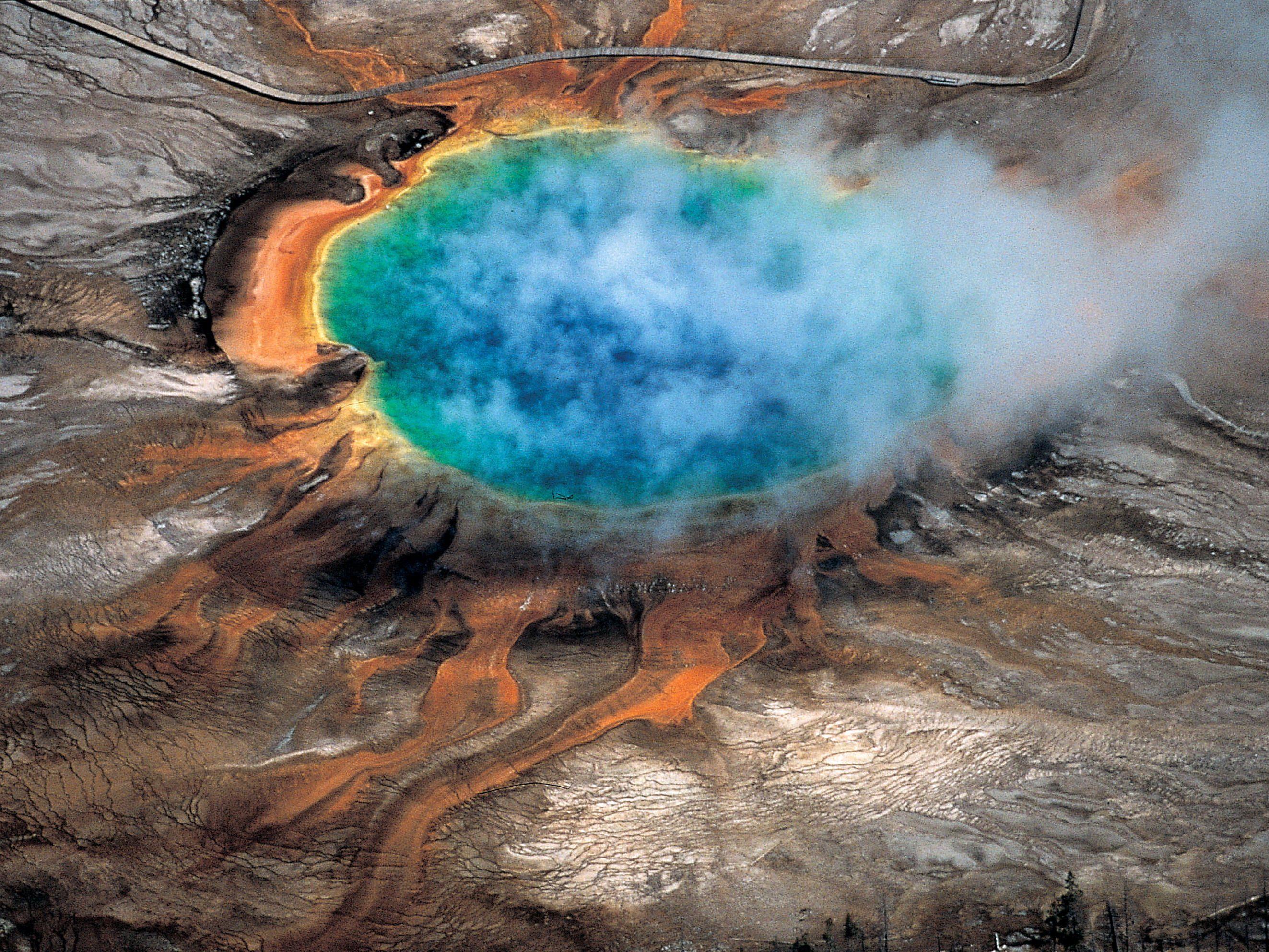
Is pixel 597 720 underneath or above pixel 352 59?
underneath

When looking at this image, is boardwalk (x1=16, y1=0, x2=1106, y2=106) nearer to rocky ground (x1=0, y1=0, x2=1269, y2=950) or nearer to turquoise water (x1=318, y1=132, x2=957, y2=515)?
rocky ground (x1=0, y1=0, x2=1269, y2=950)

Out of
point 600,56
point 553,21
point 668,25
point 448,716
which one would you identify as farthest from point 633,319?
point 448,716

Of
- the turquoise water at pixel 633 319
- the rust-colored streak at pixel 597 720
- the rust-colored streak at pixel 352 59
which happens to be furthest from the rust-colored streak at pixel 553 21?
the rust-colored streak at pixel 597 720

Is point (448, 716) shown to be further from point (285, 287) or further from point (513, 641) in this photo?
point (285, 287)

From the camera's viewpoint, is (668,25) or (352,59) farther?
(668,25)

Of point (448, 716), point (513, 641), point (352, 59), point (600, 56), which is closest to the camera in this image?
point (448, 716)

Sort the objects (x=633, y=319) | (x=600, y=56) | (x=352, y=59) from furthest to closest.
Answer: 1. (x=600, y=56)
2. (x=633, y=319)
3. (x=352, y=59)
